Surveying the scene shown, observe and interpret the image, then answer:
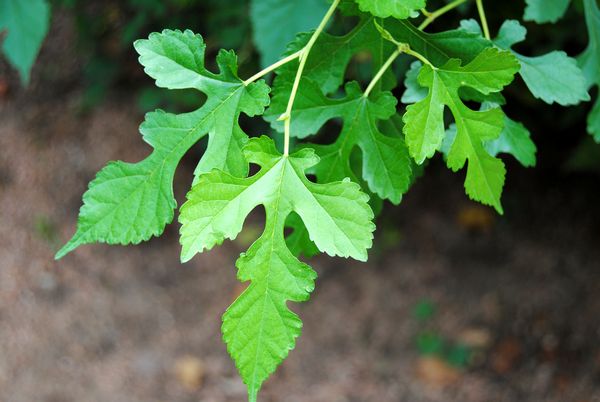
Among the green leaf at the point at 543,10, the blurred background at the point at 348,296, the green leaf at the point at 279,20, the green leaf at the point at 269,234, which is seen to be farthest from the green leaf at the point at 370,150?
the blurred background at the point at 348,296

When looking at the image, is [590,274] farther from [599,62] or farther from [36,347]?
[36,347]

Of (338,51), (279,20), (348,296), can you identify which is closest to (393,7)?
(338,51)

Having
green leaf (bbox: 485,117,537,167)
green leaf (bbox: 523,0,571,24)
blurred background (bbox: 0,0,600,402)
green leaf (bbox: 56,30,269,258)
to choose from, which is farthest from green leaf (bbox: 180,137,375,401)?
blurred background (bbox: 0,0,600,402)

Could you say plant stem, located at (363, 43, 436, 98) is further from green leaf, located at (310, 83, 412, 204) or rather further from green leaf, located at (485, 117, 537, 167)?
green leaf, located at (485, 117, 537, 167)

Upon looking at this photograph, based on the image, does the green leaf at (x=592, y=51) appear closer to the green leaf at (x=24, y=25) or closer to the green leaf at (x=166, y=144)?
the green leaf at (x=166, y=144)

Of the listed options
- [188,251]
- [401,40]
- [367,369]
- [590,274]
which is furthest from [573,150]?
[188,251]

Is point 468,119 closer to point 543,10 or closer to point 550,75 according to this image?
point 550,75
